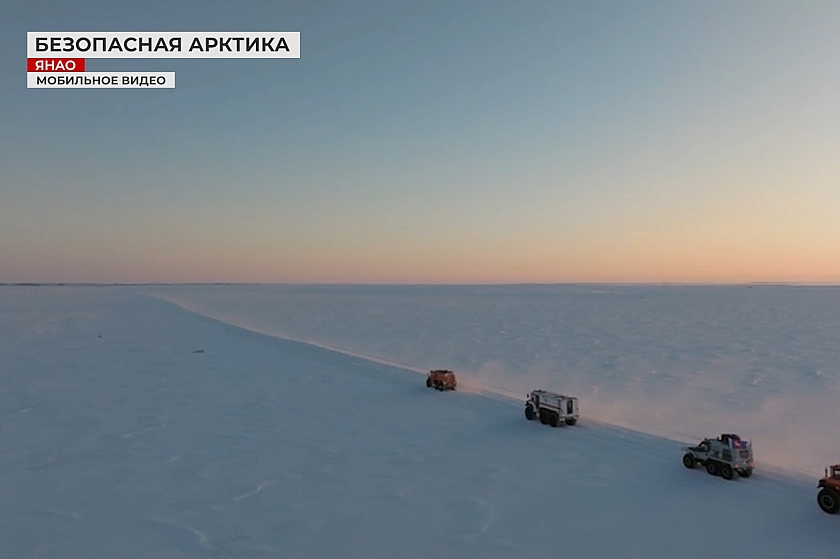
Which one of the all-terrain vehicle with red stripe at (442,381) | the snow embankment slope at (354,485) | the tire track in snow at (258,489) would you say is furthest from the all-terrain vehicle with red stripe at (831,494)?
the all-terrain vehicle with red stripe at (442,381)

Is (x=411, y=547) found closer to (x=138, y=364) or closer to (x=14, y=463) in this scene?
(x=14, y=463)

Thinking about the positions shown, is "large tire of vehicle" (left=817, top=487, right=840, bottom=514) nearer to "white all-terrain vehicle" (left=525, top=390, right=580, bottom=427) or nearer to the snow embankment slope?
the snow embankment slope

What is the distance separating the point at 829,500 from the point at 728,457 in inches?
83.1

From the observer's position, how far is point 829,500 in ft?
35.7

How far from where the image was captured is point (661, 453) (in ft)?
48.8

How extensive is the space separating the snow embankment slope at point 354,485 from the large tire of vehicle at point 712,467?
0.25 m

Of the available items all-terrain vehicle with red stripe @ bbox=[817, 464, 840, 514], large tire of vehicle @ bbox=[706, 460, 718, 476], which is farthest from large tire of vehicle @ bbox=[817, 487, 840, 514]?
large tire of vehicle @ bbox=[706, 460, 718, 476]

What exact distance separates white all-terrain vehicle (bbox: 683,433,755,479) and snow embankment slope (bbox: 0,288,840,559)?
30 centimetres

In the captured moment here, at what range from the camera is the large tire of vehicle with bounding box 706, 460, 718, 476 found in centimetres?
1301

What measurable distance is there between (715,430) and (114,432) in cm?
1939

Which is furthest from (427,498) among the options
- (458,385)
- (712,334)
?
(712,334)

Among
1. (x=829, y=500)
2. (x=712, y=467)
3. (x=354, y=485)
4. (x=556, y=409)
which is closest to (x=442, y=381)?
(x=556, y=409)

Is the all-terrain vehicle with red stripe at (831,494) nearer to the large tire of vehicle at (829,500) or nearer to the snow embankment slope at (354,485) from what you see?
the large tire of vehicle at (829,500)

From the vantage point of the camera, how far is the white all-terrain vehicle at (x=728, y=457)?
500 inches
